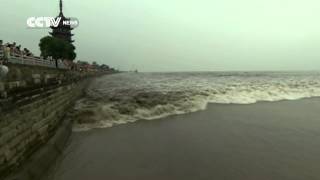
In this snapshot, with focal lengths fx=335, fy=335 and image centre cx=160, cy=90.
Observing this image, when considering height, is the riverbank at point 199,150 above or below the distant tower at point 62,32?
below

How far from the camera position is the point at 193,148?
10633mm

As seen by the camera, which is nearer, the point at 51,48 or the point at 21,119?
the point at 21,119

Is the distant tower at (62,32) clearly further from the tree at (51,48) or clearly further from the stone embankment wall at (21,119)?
the stone embankment wall at (21,119)

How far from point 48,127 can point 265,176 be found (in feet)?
24.8

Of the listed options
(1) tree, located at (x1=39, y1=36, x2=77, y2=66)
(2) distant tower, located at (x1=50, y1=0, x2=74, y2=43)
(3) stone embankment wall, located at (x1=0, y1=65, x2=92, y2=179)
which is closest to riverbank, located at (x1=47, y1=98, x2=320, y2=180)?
(3) stone embankment wall, located at (x1=0, y1=65, x2=92, y2=179)

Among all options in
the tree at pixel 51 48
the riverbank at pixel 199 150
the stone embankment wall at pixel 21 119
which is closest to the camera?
the stone embankment wall at pixel 21 119

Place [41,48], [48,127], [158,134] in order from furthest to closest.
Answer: [41,48], [158,134], [48,127]

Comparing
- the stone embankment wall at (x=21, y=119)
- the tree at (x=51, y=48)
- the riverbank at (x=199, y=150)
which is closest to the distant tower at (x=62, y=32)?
the tree at (x=51, y=48)

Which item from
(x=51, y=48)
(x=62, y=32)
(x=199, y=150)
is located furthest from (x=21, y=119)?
(x=62, y=32)

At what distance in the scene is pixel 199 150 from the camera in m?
10.4

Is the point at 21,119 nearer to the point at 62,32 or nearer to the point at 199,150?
the point at 199,150

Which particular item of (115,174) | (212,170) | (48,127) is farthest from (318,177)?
(48,127)

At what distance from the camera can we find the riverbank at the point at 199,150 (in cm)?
830

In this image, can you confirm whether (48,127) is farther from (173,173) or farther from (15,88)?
(173,173)
